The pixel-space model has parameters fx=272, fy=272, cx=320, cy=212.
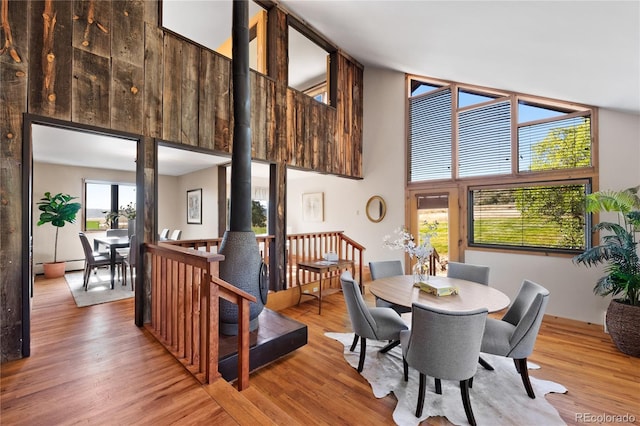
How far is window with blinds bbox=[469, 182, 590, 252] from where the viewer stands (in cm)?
388

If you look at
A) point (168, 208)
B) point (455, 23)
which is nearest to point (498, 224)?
point (455, 23)

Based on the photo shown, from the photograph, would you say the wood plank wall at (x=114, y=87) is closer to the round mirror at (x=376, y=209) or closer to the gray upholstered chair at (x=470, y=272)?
the round mirror at (x=376, y=209)

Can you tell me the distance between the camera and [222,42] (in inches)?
195

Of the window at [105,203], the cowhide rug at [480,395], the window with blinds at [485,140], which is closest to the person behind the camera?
the cowhide rug at [480,395]

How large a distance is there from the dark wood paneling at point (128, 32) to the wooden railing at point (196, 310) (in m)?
1.99

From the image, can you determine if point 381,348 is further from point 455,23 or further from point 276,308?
point 455,23

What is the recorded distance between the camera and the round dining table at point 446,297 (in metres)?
2.32

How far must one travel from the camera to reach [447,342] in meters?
1.92

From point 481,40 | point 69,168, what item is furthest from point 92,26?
point 69,168

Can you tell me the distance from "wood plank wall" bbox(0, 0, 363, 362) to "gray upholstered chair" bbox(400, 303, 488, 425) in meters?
2.76

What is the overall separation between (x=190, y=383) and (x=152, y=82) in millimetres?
2940

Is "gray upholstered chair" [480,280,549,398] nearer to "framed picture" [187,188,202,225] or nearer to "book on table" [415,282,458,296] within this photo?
"book on table" [415,282,458,296]

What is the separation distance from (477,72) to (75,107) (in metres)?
4.94

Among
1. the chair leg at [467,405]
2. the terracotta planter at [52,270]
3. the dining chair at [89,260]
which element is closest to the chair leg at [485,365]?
the chair leg at [467,405]
